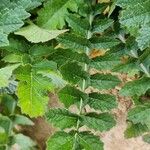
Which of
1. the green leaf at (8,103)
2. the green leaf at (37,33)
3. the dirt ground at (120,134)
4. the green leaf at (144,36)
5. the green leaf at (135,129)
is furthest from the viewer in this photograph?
the green leaf at (8,103)

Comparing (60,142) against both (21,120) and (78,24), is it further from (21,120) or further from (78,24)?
(21,120)

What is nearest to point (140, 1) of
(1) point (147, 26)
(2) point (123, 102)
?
(1) point (147, 26)

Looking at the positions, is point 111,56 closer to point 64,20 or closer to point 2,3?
point 64,20

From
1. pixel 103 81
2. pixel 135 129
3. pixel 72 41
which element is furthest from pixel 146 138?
pixel 72 41

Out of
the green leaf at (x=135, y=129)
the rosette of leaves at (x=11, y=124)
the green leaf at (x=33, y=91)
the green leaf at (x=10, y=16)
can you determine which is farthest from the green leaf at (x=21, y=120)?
the green leaf at (x=10, y=16)

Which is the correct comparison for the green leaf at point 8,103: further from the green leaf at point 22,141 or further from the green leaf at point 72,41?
the green leaf at point 72,41

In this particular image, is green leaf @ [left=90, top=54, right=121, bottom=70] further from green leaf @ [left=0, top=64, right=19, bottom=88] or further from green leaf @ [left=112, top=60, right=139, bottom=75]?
green leaf @ [left=0, top=64, right=19, bottom=88]

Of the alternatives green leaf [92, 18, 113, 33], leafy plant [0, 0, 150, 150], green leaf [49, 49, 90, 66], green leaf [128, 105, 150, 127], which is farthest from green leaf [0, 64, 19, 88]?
green leaf [128, 105, 150, 127]

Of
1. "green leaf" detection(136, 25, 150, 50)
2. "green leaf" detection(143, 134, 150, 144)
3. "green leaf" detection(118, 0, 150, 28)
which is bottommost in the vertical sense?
"green leaf" detection(143, 134, 150, 144)
